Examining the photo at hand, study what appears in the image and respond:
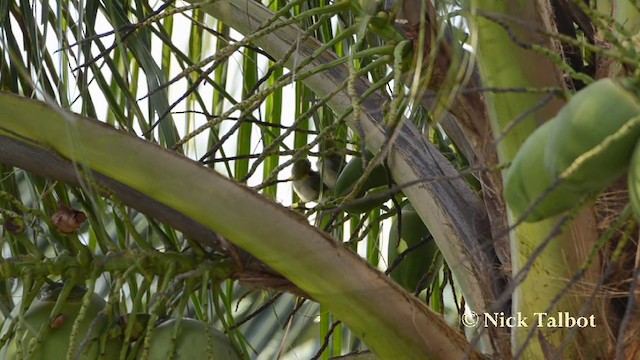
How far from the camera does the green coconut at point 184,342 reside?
101cm

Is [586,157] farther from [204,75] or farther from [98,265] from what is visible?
[98,265]

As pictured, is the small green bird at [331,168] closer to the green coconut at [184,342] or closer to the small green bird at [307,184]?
the small green bird at [307,184]

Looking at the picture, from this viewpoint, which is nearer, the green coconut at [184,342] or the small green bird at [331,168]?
the green coconut at [184,342]

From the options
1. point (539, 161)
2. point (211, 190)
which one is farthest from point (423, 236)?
point (539, 161)

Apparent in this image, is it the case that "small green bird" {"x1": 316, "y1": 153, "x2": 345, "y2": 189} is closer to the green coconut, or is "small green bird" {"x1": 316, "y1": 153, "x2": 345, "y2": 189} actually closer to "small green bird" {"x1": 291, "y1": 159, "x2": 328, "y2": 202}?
"small green bird" {"x1": 291, "y1": 159, "x2": 328, "y2": 202}

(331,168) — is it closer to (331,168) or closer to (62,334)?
(331,168)

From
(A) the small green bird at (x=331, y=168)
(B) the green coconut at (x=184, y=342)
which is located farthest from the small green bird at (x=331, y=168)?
(B) the green coconut at (x=184, y=342)

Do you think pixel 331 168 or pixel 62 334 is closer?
pixel 62 334

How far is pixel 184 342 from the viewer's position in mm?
1033

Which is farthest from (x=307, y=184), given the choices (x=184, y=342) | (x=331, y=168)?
(x=184, y=342)

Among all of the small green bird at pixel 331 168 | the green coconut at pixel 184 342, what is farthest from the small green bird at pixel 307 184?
the green coconut at pixel 184 342

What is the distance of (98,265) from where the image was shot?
106 centimetres

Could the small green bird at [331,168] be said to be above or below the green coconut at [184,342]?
above

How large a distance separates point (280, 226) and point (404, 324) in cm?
16
